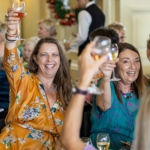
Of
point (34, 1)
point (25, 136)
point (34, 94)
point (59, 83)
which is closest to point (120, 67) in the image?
point (59, 83)

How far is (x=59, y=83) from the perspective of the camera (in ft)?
7.11

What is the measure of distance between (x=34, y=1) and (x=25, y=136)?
5961 mm

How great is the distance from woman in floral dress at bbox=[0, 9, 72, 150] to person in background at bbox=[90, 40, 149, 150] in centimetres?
31

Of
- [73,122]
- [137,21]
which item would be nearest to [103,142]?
[73,122]

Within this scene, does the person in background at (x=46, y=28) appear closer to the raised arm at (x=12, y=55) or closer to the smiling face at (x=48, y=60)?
the smiling face at (x=48, y=60)

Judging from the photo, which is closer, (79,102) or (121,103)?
(79,102)

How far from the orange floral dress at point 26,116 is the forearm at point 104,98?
347 mm

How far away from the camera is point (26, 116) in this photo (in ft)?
5.84

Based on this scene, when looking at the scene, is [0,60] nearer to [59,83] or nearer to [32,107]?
[59,83]

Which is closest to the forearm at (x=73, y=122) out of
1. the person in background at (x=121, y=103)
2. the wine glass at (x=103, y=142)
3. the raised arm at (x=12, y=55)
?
the wine glass at (x=103, y=142)

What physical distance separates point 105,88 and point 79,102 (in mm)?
830

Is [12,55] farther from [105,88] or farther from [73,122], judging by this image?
[73,122]

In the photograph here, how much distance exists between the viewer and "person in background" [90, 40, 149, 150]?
179 cm

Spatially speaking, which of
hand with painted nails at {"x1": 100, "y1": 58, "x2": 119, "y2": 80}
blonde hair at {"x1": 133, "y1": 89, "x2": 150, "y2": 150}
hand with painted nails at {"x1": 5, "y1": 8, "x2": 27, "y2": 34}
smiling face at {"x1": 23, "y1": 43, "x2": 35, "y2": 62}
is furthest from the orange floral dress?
smiling face at {"x1": 23, "y1": 43, "x2": 35, "y2": 62}
